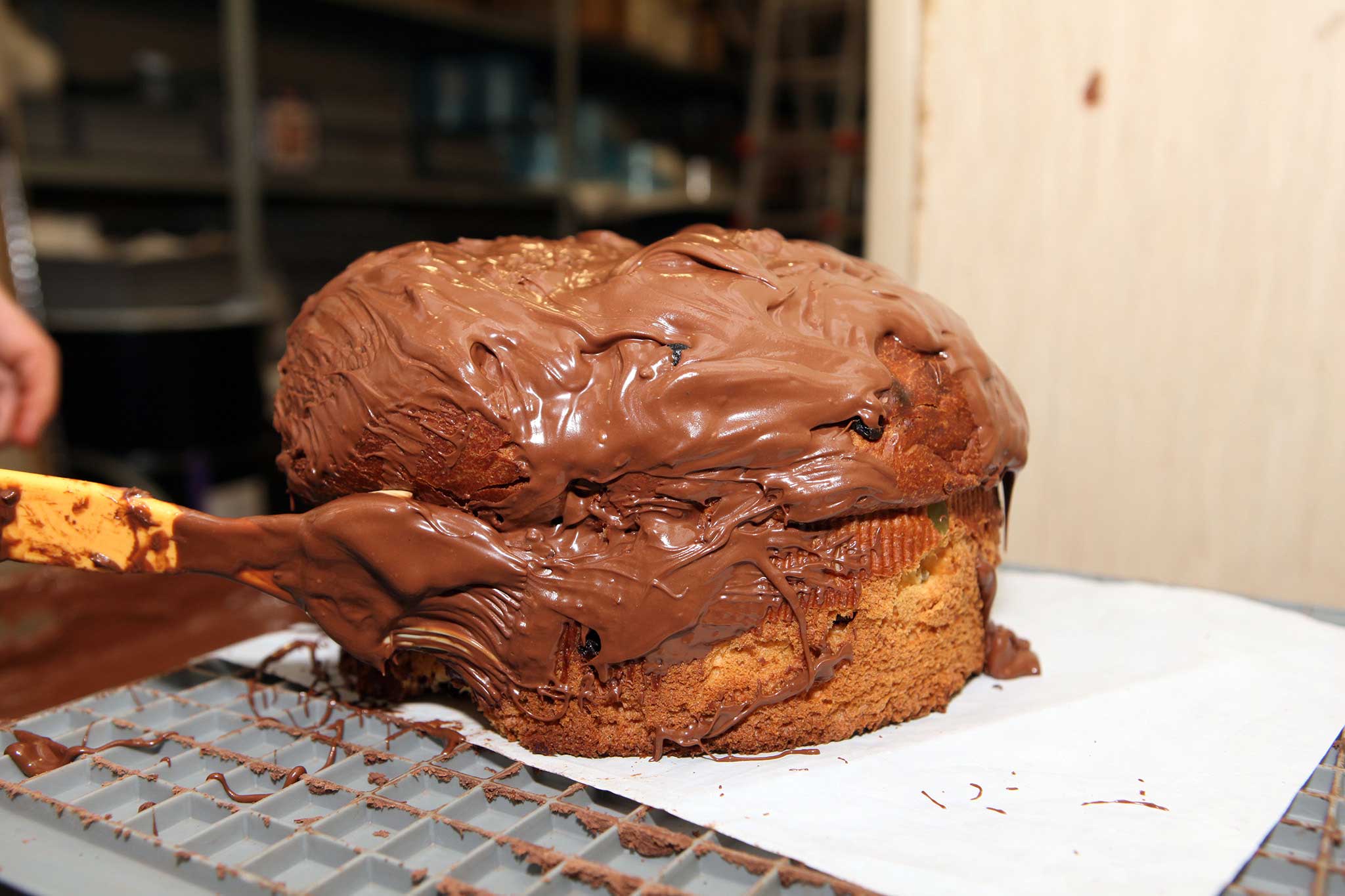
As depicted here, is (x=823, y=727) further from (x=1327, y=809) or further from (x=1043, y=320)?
(x=1043, y=320)

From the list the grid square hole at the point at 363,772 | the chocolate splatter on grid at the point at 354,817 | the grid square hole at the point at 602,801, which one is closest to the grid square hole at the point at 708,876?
the chocolate splatter on grid at the point at 354,817

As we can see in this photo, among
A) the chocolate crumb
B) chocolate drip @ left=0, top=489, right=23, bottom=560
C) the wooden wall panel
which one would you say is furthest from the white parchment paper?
the chocolate crumb

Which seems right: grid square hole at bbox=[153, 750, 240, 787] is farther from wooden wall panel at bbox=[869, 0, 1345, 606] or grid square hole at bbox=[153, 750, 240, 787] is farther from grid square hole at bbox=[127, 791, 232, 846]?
wooden wall panel at bbox=[869, 0, 1345, 606]

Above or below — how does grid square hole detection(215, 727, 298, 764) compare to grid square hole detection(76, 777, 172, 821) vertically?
below

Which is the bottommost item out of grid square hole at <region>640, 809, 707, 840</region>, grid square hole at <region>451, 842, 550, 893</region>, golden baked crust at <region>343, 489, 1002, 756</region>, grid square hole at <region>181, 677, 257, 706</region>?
grid square hole at <region>181, 677, 257, 706</region>

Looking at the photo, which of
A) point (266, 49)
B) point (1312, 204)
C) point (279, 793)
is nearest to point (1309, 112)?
point (1312, 204)

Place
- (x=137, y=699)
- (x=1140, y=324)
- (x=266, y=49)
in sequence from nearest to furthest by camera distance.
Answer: (x=137, y=699) → (x=1140, y=324) → (x=266, y=49)

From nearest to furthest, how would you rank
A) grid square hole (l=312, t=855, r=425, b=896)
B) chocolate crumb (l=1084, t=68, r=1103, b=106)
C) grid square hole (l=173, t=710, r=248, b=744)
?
grid square hole (l=312, t=855, r=425, b=896)
grid square hole (l=173, t=710, r=248, b=744)
chocolate crumb (l=1084, t=68, r=1103, b=106)

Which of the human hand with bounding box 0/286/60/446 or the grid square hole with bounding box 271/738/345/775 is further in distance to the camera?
the human hand with bounding box 0/286/60/446
